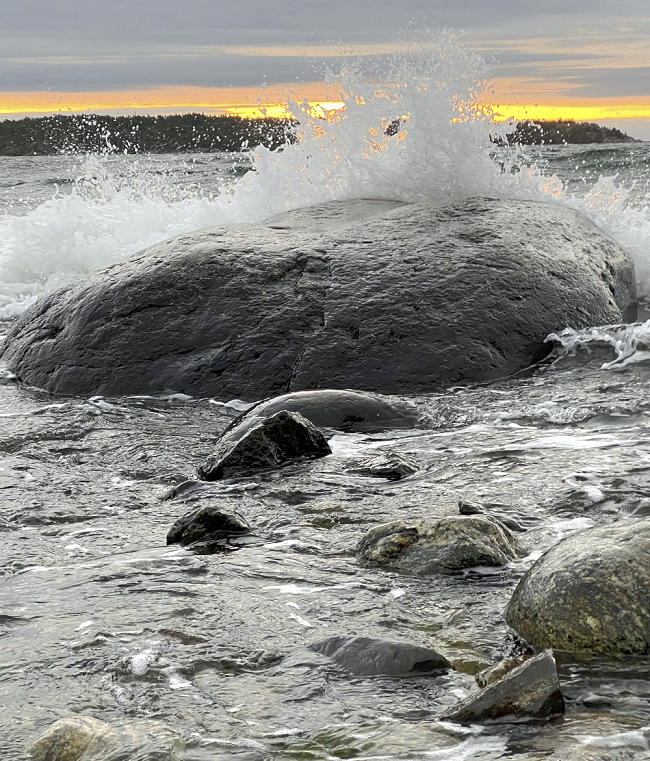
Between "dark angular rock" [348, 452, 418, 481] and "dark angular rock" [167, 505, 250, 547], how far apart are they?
876 mm

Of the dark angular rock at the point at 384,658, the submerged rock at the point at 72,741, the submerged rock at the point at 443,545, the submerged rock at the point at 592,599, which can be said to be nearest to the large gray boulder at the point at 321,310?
the submerged rock at the point at 443,545

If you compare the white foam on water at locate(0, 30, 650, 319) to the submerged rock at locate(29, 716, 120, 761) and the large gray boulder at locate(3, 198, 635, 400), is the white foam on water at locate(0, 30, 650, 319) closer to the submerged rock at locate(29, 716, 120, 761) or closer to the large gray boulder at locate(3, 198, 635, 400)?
the large gray boulder at locate(3, 198, 635, 400)

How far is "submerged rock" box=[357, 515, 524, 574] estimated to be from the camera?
3.17 m

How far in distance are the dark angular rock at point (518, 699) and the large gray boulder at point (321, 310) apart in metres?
3.65

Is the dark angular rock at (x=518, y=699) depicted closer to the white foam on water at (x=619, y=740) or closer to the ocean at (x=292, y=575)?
the ocean at (x=292, y=575)

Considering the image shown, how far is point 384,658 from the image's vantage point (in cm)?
256

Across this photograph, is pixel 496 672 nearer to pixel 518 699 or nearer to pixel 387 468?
pixel 518 699

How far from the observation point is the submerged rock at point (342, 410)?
5133 mm

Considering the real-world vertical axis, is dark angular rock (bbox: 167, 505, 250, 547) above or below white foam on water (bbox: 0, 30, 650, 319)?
below

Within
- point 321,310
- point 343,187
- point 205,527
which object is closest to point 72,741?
point 205,527

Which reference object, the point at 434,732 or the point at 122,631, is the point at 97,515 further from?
the point at 434,732

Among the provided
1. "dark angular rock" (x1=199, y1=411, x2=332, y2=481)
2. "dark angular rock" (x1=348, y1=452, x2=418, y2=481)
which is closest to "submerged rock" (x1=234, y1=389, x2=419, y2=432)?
"dark angular rock" (x1=199, y1=411, x2=332, y2=481)

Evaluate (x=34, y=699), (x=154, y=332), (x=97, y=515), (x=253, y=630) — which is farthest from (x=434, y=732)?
(x=154, y=332)

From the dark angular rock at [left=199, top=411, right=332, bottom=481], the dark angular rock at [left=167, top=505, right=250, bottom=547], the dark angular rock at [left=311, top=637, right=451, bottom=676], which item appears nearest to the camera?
the dark angular rock at [left=311, top=637, right=451, bottom=676]
